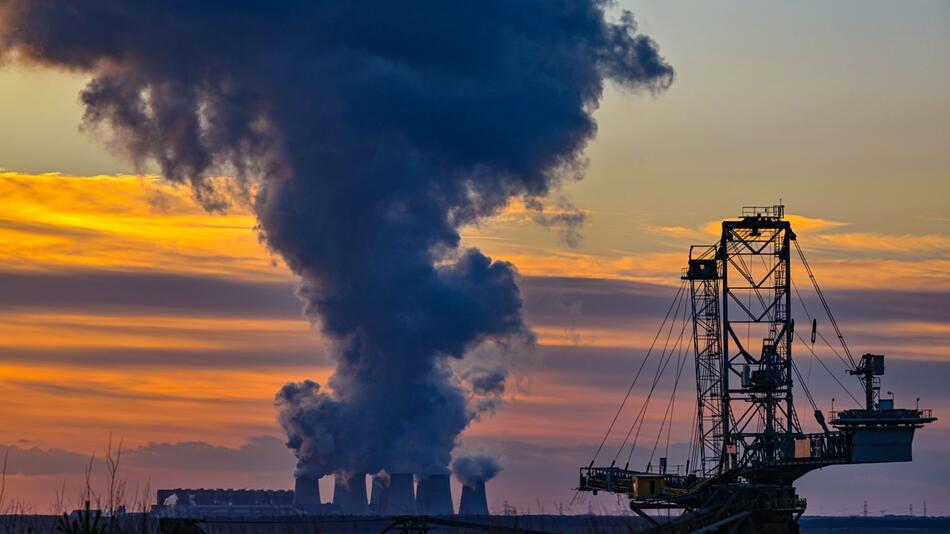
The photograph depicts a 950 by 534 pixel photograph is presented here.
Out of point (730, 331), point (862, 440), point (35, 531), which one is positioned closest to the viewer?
point (35, 531)

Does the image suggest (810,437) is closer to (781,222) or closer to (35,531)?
(781,222)

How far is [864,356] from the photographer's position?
118375 mm

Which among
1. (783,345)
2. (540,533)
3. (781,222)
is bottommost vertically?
(540,533)

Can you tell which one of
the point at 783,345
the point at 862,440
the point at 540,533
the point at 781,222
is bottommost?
the point at 540,533

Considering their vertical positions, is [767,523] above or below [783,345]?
below

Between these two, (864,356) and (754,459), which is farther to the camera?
(754,459)

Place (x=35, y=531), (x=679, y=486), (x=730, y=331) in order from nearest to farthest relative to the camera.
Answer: (x=35, y=531)
(x=679, y=486)
(x=730, y=331)

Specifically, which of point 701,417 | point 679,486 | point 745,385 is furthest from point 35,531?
point 701,417

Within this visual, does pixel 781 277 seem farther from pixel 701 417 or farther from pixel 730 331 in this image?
pixel 701 417

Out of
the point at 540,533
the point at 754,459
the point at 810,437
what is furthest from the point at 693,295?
the point at 540,533

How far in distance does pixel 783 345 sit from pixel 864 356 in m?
19.9

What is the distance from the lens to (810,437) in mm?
119750

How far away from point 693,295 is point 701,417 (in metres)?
10.8

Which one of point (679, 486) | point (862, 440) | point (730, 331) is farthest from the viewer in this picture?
point (730, 331)
